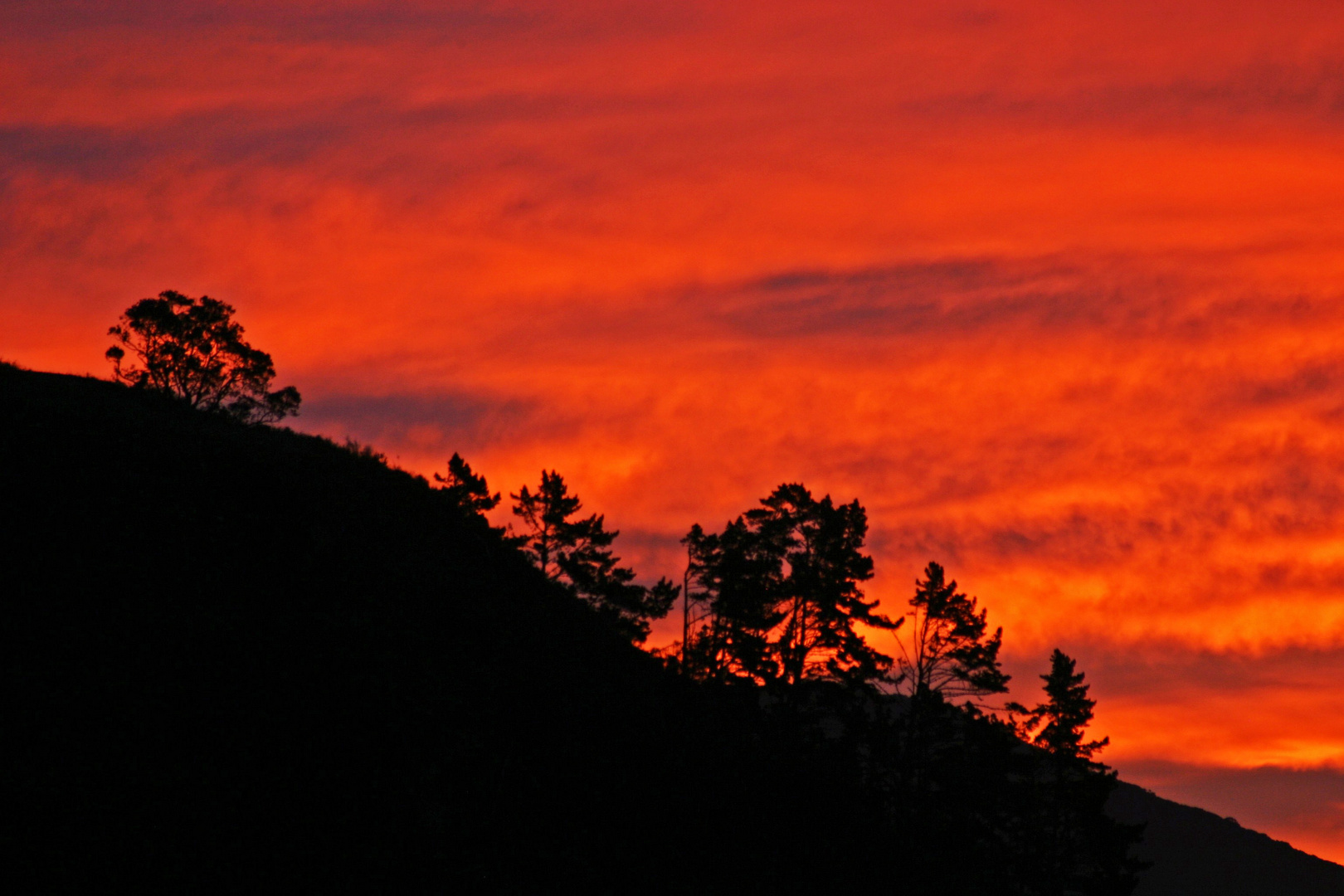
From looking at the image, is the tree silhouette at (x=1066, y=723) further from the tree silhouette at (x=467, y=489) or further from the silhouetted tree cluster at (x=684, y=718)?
the tree silhouette at (x=467, y=489)

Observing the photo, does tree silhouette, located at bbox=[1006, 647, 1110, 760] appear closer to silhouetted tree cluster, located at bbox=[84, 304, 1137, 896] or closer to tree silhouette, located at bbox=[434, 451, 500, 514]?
silhouetted tree cluster, located at bbox=[84, 304, 1137, 896]

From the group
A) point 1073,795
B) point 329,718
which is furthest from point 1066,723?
point 329,718

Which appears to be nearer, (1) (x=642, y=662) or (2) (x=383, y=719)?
(2) (x=383, y=719)

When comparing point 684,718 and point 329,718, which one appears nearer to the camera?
point 329,718

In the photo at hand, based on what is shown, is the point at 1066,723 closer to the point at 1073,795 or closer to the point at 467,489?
the point at 1073,795

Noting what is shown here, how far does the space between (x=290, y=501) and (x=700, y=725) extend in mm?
22571

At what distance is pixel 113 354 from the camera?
6812cm

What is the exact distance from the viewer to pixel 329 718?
38.4 m

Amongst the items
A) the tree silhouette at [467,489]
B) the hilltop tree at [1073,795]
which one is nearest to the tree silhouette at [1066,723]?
the hilltop tree at [1073,795]

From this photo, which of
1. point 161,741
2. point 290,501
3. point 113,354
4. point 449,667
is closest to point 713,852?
point 449,667

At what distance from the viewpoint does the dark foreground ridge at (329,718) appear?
102 ft

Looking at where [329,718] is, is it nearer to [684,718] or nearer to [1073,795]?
[684,718]

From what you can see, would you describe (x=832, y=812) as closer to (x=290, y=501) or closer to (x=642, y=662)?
(x=642, y=662)

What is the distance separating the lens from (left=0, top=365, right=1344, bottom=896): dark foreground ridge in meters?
31.0
